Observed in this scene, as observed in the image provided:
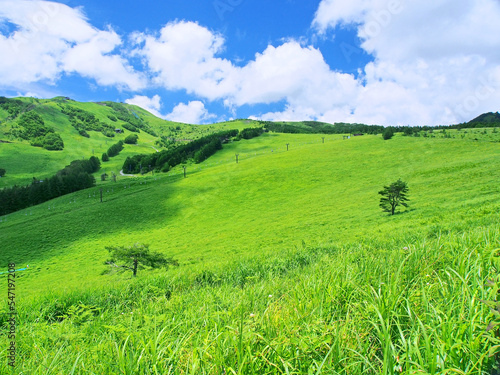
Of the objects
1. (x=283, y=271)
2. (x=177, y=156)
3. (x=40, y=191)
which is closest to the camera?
(x=283, y=271)

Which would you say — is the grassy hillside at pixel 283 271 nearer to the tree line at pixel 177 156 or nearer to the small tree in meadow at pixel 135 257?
the small tree in meadow at pixel 135 257

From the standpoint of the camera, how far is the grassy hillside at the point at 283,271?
70.6 inches

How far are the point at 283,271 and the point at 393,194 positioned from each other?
26158 millimetres

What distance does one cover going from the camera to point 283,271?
6016mm

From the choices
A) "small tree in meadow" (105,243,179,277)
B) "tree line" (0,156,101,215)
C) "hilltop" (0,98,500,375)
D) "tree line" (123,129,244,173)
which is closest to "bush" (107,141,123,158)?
"tree line" (123,129,244,173)

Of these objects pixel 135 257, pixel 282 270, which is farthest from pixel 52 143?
pixel 282 270

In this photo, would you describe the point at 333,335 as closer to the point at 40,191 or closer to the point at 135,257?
the point at 135,257

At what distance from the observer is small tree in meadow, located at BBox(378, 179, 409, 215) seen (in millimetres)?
26919

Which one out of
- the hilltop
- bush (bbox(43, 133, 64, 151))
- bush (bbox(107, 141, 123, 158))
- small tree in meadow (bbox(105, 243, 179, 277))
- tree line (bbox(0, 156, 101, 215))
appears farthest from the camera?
bush (bbox(107, 141, 123, 158))

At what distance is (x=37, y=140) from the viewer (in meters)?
183

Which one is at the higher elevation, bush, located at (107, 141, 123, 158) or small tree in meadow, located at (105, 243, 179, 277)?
bush, located at (107, 141, 123, 158)

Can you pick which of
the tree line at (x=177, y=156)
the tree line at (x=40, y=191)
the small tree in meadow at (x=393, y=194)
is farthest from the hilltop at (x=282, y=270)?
the tree line at (x=40, y=191)

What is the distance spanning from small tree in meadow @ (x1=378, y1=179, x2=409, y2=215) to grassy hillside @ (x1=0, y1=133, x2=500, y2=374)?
4.56 feet

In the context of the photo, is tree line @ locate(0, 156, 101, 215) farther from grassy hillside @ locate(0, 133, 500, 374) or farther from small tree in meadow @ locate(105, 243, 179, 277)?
small tree in meadow @ locate(105, 243, 179, 277)
